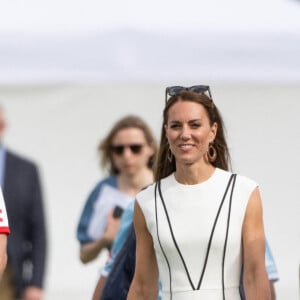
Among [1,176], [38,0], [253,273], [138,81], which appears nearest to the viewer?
[253,273]

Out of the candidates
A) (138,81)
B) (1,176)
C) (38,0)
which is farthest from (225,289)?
(1,176)

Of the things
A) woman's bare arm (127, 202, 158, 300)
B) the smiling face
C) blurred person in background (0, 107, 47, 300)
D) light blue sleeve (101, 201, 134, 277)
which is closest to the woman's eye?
the smiling face

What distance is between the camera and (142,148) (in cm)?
941

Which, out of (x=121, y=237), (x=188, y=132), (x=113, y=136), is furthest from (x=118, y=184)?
(x=188, y=132)

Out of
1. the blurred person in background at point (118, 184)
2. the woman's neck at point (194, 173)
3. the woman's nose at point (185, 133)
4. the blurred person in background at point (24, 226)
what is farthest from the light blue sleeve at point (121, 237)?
the blurred person in background at point (24, 226)

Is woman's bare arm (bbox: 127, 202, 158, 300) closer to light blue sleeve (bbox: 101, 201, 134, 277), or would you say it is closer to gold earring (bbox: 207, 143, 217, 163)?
gold earring (bbox: 207, 143, 217, 163)

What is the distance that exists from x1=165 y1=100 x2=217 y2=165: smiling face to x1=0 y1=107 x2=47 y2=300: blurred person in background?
3.52 meters

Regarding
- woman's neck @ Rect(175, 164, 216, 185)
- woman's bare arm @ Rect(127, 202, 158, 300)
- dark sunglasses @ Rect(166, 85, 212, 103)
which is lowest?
woman's bare arm @ Rect(127, 202, 158, 300)

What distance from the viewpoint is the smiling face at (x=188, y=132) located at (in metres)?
6.56

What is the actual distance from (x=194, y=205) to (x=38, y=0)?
257cm

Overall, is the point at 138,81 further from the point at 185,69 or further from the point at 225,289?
the point at 225,289

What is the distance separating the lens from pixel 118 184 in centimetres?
959

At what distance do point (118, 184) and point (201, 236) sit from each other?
10.2 ft

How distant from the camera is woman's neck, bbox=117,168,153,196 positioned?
30.8 feet
